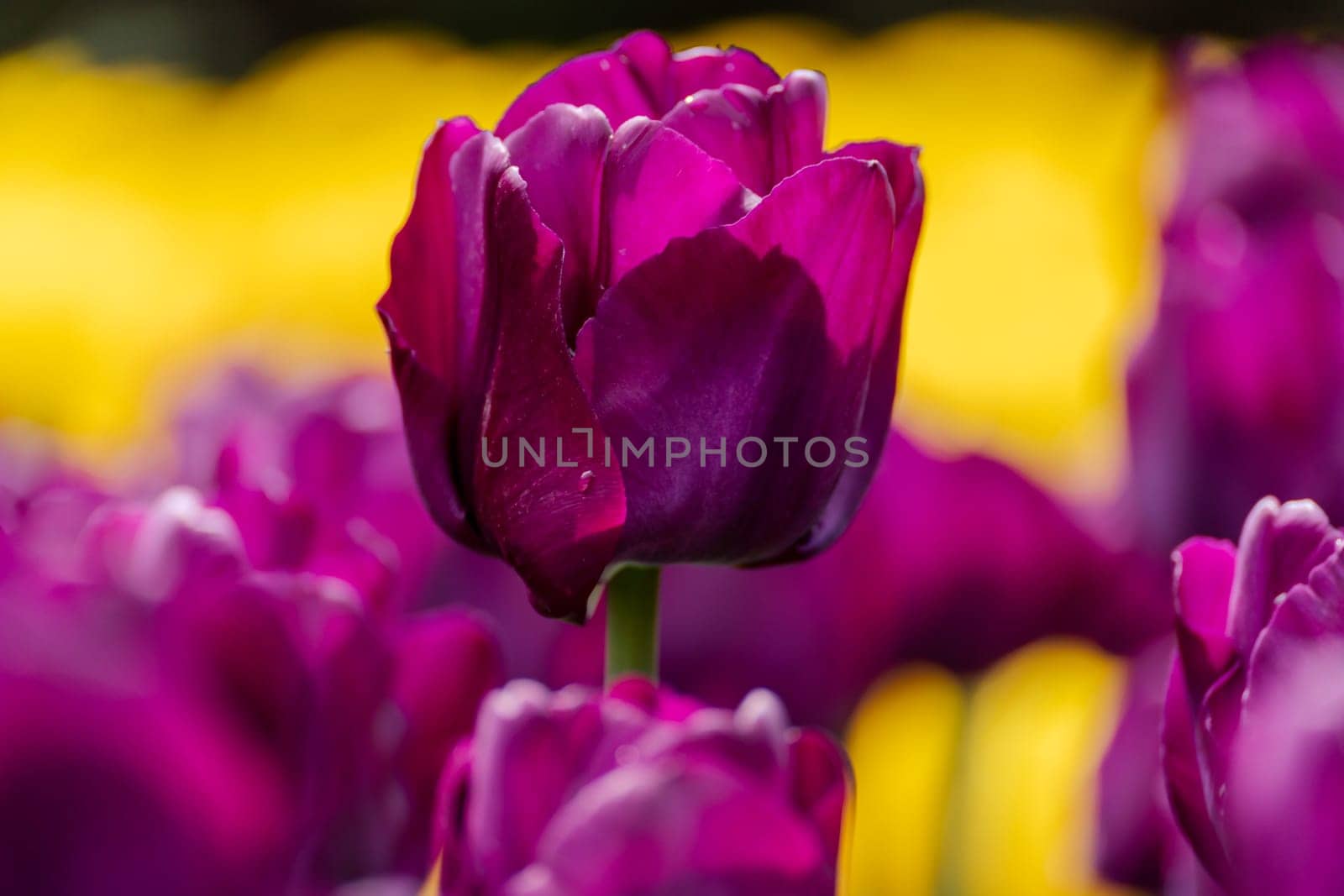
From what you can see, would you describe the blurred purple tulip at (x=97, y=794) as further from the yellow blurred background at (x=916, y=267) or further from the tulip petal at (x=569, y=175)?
the yellow blurred background at (x=916, y=267)

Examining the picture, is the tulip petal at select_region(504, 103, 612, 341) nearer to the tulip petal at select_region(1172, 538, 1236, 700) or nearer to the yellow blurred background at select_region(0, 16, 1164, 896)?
the tulip petal at select_region(1172, 538, 1236, 700)

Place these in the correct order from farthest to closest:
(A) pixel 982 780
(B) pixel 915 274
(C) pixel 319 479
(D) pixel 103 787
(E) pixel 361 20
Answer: (E) pixel 361 20 < (B) pixel 915 274 < (A) pixel 982 780 < (C) pixel 319 479 < (D) pixel 103 787

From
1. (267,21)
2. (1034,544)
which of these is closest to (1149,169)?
(1034,544)

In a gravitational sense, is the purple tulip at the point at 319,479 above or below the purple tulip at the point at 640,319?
below

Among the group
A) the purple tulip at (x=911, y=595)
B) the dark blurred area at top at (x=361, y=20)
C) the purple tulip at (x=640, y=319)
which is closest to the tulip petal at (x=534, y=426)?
the purple tulip at (x=640, y=319)

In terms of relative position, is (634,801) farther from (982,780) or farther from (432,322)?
(982,780)

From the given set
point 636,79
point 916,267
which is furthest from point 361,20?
point 636,79

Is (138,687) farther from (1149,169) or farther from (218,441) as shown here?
(1149,169)
